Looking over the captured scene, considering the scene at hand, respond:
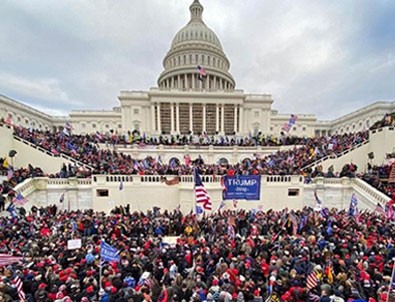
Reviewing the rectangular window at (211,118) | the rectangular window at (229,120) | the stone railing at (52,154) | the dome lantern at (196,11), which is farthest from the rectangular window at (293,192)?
the dome lantern at (196,11)

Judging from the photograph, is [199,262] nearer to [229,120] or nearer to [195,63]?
[229,120]

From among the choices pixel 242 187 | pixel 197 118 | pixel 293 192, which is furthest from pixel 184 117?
pixel 242 187

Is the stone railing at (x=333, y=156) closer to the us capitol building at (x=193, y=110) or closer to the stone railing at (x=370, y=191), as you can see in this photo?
the stone railing at (x=370, y=191)

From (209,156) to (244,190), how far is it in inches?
683

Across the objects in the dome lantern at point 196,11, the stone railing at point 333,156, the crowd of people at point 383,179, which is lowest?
the crowd of people at point 383,179

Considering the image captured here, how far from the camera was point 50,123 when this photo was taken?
207ft

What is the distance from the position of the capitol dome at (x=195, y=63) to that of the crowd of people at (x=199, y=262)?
2119 inches

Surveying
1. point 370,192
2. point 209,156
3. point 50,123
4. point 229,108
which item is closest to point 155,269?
point 370,192

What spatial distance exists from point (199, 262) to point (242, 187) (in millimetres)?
7040

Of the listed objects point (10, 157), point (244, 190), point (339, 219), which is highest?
point (10, 157)

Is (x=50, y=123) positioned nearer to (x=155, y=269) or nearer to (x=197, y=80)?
(x=197, y=80)

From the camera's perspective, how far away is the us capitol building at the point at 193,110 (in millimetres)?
47562

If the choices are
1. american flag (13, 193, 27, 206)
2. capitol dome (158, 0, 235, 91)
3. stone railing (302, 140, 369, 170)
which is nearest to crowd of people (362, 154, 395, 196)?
stone railing (302, 140, 369, 170)

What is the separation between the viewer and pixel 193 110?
160ft
